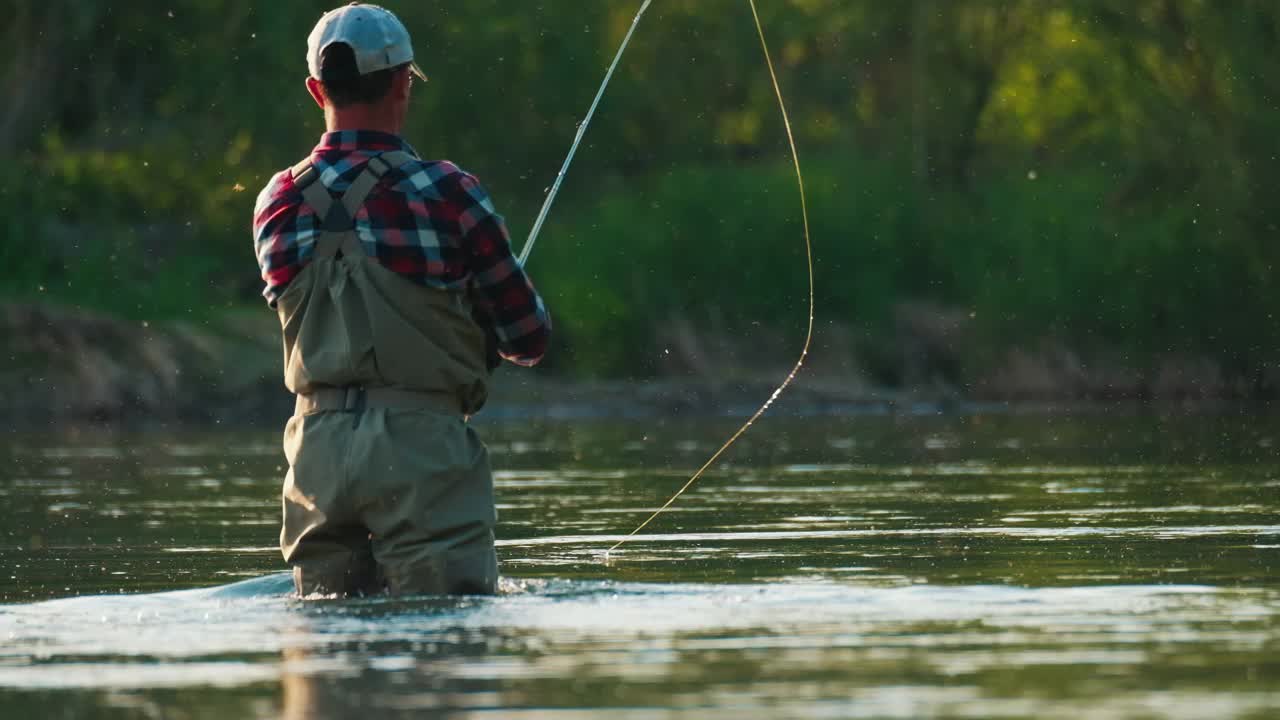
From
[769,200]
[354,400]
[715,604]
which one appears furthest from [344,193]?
[769,200]

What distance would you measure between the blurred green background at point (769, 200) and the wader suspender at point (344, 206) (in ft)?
60.3

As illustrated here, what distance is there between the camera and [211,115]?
2975 centimetres

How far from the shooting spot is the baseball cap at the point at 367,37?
6.69 metres

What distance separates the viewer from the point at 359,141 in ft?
22.0

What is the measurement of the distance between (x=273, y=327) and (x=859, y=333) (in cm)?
525

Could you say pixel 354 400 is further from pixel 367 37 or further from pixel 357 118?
pixel 367 37

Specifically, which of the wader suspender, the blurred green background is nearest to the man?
the wader suspender

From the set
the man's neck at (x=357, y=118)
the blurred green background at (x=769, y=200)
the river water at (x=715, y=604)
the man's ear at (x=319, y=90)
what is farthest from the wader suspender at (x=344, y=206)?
the blurred green background at (x=769, y=200)

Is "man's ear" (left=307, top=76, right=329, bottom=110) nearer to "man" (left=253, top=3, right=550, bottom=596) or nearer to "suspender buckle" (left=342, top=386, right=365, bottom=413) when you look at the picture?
"man" (left=253, top=3, right=550, bottom=596)

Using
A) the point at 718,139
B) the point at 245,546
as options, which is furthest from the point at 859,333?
the point at 245,546

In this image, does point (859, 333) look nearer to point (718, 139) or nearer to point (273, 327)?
point (273, 327)

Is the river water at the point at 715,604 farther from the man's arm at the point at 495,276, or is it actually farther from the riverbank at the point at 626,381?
the riverbank at the point at 626,381

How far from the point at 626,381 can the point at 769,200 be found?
7.45 ft

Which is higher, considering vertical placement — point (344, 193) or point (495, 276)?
point (344, 193)
